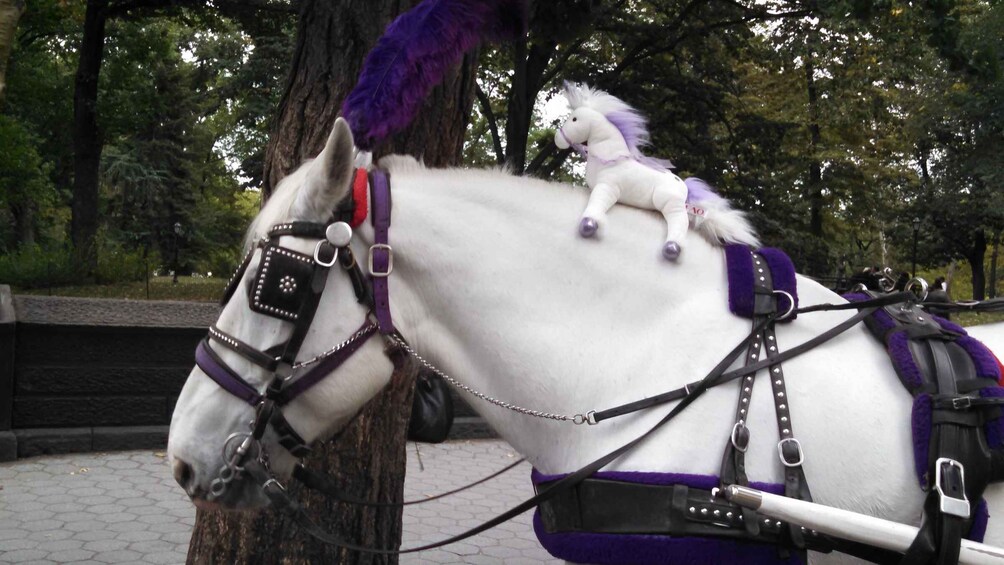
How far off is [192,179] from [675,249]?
3418 cm

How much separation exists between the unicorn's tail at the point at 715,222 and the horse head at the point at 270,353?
3.08ft

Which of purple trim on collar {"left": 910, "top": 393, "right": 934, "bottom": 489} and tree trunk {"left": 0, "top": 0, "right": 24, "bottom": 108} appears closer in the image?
purple trim on collar {"left": 910, "top": 393, "right": 934, "bottom": 489}

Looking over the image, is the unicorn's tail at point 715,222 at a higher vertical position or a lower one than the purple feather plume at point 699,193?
lower

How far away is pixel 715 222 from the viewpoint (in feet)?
7.52

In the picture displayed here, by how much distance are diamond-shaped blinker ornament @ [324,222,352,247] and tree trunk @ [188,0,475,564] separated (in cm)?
129

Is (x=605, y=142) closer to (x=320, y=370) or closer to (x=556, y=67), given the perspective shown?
(x=320, y=370)

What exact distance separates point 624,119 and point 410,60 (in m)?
0.63

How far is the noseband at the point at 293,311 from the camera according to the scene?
6.68 feet

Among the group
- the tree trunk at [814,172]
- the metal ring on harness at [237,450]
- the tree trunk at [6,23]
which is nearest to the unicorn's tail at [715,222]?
the metal ring on harness at [237,450]

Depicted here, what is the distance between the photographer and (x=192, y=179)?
110ft

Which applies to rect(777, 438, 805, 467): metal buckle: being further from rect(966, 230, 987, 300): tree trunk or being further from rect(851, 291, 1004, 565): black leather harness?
rect(966, 230, 987, 300): tree trunk

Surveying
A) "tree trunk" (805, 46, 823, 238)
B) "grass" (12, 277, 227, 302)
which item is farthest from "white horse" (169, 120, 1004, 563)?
"tree trunk" (805, 46, 823, 238)

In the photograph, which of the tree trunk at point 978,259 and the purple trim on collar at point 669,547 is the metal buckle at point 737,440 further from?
the tree trunk at point 978,259

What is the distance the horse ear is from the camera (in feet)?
6.43
